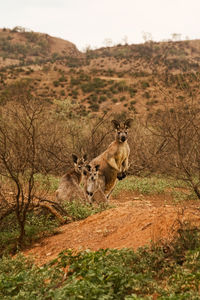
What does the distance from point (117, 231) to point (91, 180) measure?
2941 mm

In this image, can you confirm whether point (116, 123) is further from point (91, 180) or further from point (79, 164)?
point (91, 180)

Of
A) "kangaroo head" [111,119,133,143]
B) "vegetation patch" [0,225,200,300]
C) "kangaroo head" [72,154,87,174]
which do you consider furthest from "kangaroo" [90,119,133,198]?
"vegetation patch" [0,225,200,300]

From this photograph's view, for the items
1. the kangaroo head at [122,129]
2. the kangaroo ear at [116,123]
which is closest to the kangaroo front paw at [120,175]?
the kangaroo head at [122,129]

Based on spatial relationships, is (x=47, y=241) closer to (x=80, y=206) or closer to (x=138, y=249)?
(x=80, y=206)

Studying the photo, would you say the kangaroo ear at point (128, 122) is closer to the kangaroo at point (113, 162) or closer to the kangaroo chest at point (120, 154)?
the kangaroo at point (113, 162)

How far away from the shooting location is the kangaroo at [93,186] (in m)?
8.67

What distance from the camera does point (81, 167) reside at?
362 inches

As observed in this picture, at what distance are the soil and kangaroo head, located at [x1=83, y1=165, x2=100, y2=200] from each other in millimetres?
1732

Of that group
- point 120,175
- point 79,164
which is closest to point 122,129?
point 120,175

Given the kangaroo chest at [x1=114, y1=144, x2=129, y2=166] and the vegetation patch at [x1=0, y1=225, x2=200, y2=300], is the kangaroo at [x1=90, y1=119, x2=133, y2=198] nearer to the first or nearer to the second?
the kangaroo chest at [x1=114, y1=144, x2=129, y2=166]

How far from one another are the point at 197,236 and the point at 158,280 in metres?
0.77

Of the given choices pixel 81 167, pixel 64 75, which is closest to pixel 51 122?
pixel 81 167

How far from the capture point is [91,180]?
8.65 meters

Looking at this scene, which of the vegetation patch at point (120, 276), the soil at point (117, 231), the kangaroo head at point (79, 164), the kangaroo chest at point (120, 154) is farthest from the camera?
the kangaroo chest at point (120, 154)
